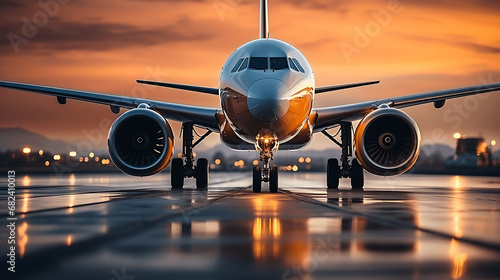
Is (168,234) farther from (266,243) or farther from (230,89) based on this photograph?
(230,89)

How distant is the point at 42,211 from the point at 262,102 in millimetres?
6622

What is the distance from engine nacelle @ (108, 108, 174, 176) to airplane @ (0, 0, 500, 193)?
3 cm

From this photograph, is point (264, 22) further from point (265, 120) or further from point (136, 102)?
point (265, 120)

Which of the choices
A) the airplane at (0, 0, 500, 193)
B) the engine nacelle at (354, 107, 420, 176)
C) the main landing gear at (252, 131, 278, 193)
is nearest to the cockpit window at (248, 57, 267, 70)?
the airplane at (0, 0, 500, 193)

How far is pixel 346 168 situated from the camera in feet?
72.9

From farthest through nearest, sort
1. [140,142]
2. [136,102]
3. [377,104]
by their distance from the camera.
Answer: [136,102], [377,104], [140,142]

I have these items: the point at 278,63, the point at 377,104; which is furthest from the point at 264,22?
the point at 278,63

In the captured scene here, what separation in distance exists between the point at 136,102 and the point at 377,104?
7.43 meters

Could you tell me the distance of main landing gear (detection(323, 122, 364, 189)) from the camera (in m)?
22.0

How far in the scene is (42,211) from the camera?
11.0 meters

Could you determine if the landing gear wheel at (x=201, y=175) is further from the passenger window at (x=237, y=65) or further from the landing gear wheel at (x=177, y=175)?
the passenger window at (x=237, y=65)

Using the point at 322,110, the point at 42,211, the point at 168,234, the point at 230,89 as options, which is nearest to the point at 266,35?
the point at 322,110

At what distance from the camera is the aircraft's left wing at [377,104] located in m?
21.3

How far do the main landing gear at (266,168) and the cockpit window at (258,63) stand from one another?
5.80ft
